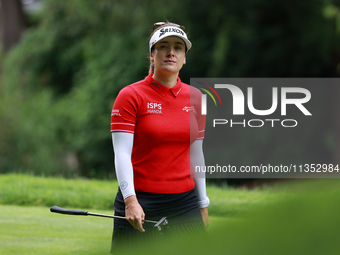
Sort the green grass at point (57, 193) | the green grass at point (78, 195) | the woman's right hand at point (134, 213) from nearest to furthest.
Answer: the woman's right hand at point (134, 213) < the green grass at point (78, 195) < the green grass at point (57, 193)

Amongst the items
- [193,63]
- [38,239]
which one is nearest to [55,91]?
[193,63]

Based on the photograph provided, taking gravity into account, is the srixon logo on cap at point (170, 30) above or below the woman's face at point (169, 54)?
above

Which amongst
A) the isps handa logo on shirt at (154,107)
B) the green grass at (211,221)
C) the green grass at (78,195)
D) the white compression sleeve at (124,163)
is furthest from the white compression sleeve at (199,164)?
the green grass at (78,195)

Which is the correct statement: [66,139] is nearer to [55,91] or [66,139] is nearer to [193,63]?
[55,91]

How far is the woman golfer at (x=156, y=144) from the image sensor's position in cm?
292

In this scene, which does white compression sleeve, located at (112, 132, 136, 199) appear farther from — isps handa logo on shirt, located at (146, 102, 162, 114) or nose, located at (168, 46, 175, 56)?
nose, located at (168, 46, 175, 56)

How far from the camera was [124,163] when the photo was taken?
2.90 metres

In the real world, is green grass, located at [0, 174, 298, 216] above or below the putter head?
above

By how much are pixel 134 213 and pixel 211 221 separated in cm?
229

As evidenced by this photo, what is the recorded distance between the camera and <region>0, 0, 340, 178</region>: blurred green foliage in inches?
619

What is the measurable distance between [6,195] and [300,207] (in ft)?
21.8

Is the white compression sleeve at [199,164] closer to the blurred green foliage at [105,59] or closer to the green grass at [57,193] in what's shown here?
the green grass at [57,193]

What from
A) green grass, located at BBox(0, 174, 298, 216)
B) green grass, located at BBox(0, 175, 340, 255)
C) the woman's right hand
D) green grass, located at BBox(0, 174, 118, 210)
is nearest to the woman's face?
the woman's right hand

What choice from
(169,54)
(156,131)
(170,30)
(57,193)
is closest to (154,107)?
(156,131)
